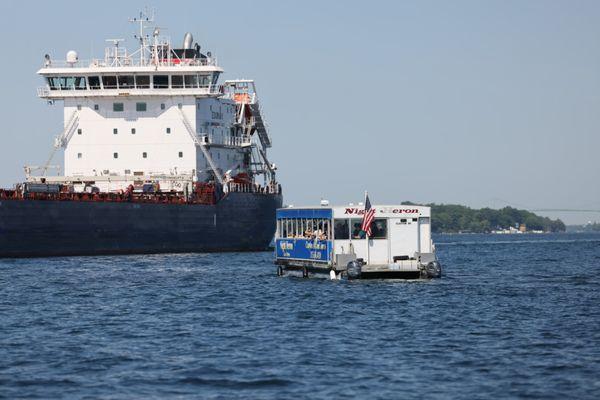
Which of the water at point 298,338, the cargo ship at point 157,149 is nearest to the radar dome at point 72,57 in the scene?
the cargo ship at point 157,149

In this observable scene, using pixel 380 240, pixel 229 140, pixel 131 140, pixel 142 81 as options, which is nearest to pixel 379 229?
pixel 380 240

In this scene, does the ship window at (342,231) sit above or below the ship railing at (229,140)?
below

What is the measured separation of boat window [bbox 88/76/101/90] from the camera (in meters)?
78.2

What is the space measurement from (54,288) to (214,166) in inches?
1382

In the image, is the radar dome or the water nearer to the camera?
the water

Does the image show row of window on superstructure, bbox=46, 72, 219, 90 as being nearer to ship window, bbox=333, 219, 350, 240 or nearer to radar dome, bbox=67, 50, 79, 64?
radar dome, bbox=67, 50, 79, 64

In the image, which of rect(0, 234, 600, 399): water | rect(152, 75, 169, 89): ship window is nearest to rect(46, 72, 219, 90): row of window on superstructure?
rect(152, 75, 169, 89): ship window

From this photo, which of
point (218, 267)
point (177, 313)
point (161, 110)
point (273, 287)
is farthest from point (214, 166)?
point (177, 313)

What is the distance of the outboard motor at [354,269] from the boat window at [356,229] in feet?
4.60

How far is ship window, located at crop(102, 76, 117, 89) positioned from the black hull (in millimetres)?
11410

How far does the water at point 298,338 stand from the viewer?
22750 millimetres

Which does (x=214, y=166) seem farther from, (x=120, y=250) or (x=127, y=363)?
(x=127, y=363)

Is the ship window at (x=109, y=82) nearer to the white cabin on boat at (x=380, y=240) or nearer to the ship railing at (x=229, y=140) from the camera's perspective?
the ship railing at (x=229, y=140)

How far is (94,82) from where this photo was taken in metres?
78.4
